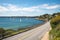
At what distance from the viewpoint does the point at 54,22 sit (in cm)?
2200

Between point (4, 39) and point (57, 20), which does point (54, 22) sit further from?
point (4, 39)

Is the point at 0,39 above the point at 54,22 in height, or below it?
below

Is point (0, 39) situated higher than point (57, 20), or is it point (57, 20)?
point (57, 20)

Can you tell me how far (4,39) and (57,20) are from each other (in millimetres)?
7504

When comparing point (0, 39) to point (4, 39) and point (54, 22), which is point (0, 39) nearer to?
point (4, 39)

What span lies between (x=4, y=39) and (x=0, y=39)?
31.4 inches

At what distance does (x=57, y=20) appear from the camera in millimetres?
21641

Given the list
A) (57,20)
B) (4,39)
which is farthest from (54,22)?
(4,39)

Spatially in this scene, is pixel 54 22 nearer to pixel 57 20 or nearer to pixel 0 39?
pixel 57 20

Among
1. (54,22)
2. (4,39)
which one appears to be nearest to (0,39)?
(4,39)

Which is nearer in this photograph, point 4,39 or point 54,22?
point 54,22

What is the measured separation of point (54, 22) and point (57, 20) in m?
0.54

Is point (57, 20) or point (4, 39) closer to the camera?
point (57, 20)
